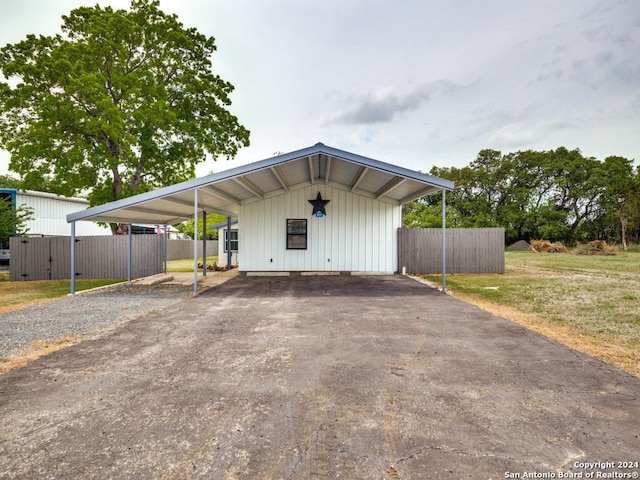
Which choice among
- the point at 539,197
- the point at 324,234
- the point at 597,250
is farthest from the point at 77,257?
the point at 539,197

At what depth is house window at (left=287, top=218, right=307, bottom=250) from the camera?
1197 cm

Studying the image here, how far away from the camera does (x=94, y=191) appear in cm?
1279

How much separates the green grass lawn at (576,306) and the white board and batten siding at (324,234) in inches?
101

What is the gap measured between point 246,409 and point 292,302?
4.48 meters

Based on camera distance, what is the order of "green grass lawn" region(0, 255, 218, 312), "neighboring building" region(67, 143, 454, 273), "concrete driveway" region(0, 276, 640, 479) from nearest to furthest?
"concrete driveway" region(0, 276, 640, 479) → "green grass lawn" region(0, 255, 218, 312) → "neighboring building" region(67, 143, 454, 273)

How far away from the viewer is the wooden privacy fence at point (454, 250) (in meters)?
12.2

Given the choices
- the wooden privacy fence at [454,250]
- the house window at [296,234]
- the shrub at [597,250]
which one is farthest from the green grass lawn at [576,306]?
the shrub at [597,250]

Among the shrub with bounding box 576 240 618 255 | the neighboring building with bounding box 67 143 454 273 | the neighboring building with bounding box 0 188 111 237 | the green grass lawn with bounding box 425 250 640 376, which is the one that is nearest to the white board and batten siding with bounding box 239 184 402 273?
the neighboring building with bounding box 67 143 454 273

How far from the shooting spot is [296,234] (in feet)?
39.4

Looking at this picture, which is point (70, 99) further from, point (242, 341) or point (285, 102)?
point (242, 341)

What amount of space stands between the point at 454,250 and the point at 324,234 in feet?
16.5

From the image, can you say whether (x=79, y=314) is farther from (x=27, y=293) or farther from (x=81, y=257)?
(x=81, y=257)

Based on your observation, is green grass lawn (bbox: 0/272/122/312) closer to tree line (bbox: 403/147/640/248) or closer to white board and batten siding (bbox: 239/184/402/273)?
white board and batten siding (bbox: 239/184/402/273)

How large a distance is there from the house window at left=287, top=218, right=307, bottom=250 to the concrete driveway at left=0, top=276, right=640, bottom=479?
7.41 m
